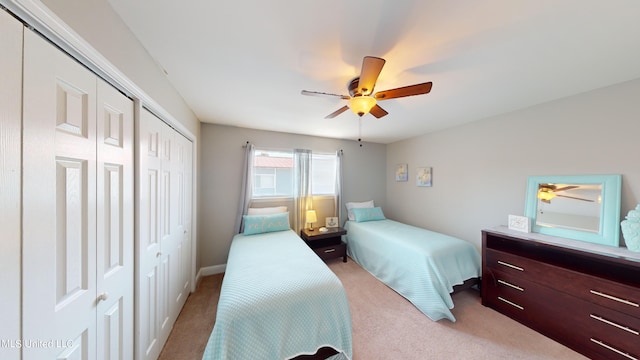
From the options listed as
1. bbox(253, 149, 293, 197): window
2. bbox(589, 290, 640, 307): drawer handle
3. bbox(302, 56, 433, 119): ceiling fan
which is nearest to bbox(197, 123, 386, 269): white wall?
bbox(253, 149, 293, 197): window

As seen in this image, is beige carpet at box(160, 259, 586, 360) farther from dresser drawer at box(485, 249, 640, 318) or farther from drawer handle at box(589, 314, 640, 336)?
dresser drawer at box(485, 249, 640, 318)

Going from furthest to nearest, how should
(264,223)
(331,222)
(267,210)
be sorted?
(331,222), (267,210), (264,223)

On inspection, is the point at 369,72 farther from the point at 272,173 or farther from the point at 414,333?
the point at 272,173

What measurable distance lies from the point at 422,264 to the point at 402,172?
84.4 inches

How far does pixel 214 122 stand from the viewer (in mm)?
2904

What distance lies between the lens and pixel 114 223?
3.56ft

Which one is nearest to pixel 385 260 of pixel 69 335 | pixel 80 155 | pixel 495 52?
pixel 495 52

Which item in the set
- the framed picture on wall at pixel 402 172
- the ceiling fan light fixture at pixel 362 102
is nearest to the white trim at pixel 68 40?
the ceiling fan light fixture at pixel 362 102

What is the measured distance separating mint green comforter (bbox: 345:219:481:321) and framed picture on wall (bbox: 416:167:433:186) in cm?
94

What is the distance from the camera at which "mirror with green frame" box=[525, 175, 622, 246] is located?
1.73 meters

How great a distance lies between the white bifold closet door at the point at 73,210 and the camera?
0.65m

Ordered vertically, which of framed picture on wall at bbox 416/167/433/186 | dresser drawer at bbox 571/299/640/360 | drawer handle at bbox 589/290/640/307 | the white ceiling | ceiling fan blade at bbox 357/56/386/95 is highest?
the white ceiling

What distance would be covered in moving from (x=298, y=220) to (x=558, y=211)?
329 centimetres

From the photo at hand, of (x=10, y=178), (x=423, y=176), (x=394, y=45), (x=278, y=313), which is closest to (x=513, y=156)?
(x=423, y=176)
